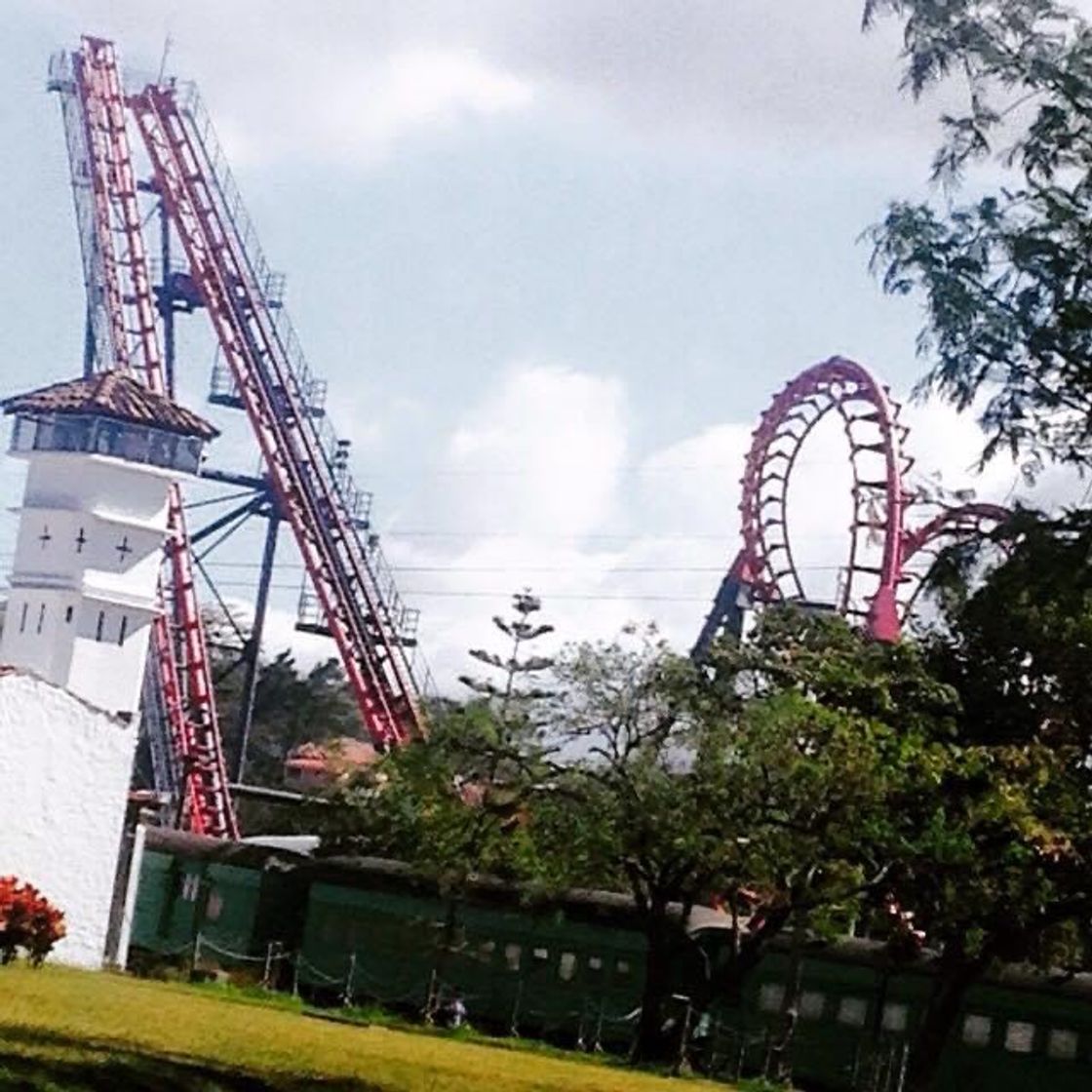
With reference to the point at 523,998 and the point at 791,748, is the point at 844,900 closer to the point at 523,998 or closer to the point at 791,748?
the point at 791,748

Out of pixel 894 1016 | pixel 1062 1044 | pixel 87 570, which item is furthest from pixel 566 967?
pixel 87 570

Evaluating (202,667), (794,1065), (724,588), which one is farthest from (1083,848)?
(202,667)

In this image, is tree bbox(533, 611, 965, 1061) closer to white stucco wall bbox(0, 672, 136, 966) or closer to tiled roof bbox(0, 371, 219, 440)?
white stucco wall bbox(0, 672, 136, 966)

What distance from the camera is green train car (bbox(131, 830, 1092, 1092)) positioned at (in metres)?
30.8

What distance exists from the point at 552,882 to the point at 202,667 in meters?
20.1

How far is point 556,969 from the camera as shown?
34125 millimetres

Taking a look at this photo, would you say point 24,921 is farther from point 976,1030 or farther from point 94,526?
point 94,526

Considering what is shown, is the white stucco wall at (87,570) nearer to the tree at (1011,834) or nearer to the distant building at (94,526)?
the distant building at (94,526)

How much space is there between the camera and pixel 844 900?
26.9 metres

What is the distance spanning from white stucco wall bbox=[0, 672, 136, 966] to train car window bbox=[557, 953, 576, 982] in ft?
20.4

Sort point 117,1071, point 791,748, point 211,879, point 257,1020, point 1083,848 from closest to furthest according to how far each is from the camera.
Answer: point 117,1071 < point 257,1020 < point 791,748 < point 1083,848 < point 211,879

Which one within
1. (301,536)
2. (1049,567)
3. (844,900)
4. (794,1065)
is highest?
(301,536)

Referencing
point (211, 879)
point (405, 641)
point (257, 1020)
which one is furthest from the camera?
point (405, 641)

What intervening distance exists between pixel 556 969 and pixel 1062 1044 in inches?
286
